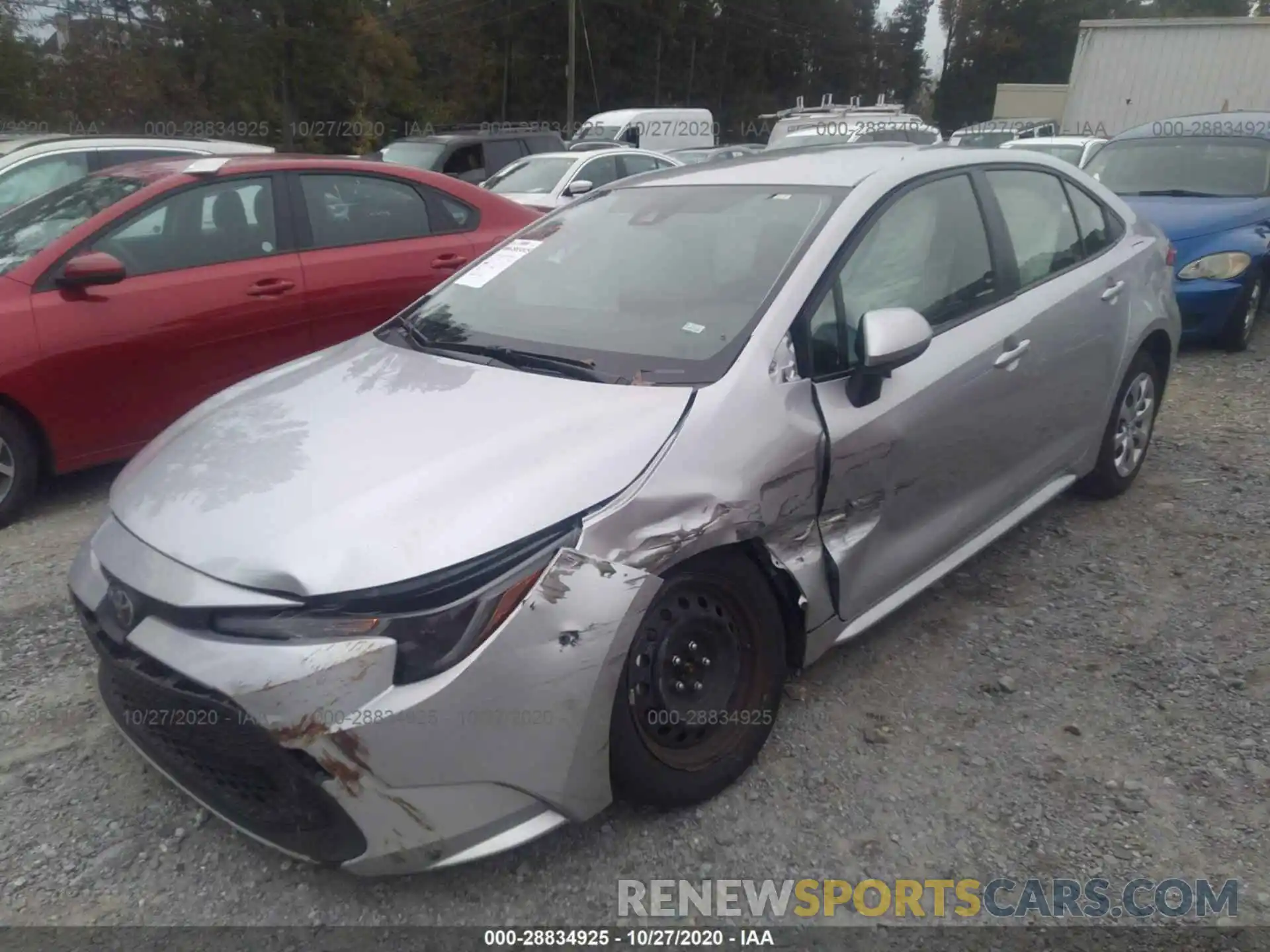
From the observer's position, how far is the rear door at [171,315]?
4250 millimetres

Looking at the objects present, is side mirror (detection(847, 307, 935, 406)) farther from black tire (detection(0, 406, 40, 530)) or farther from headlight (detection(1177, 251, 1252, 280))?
headlight (detection(1177, 251, 1252, 280))

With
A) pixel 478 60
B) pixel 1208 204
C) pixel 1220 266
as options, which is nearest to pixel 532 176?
pixel 1208 204

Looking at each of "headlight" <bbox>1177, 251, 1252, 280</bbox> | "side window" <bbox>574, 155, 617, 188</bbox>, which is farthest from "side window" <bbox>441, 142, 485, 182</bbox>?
"headlight" <bbox>1177, 251, 1252, 280</bbox>

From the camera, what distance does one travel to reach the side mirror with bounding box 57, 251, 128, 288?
421 centimetres

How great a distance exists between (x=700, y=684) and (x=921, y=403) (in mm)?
1112

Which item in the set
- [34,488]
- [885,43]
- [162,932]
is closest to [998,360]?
[162,932]

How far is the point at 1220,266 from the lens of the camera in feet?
21.9

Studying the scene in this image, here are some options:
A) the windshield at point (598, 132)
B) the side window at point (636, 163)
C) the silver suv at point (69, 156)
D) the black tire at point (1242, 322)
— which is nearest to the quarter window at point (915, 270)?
the black tire at point (1242, 322)

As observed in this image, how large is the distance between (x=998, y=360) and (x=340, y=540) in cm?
221

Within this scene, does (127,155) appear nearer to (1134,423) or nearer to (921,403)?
(921,403)

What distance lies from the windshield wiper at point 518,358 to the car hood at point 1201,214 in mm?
5658

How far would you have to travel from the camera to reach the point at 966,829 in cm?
248

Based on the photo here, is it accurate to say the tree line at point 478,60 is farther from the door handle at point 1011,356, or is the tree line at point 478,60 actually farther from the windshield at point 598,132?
the door handle at point 1011,356

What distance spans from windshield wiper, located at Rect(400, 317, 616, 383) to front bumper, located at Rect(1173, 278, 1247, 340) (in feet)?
18.3
